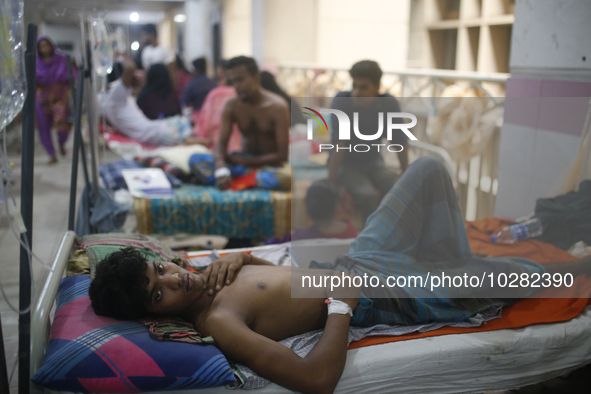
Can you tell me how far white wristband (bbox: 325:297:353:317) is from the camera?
1442 mm

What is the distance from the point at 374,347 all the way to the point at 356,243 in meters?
0.45

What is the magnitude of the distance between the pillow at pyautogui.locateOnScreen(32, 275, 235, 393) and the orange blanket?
473 mm

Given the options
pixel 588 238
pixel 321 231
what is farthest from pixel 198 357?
pixel 588 238

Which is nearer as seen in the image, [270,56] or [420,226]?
[420,226]

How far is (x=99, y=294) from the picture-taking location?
1339 mm

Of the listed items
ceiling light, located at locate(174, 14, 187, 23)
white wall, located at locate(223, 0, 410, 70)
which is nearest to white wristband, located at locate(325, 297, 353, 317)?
white wall, located at locate(223, 0, 410, 70)

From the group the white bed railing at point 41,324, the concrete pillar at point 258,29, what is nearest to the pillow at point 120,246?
the white bed railing at point 41,324

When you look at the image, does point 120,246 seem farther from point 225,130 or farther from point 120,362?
point 225,130

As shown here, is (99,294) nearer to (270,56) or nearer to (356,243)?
(356,243)

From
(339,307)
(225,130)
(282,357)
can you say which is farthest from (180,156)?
(282,357)

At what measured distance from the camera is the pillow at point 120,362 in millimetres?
1196

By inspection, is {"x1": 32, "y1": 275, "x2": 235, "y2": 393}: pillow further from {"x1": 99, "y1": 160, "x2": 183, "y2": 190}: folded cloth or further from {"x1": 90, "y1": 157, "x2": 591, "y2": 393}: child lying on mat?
{"x1": 99, "y1": 160, "x2": 183, "y2": 190}: folded cloth

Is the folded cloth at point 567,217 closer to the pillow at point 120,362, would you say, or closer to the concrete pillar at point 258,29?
the pillow at point 120,362

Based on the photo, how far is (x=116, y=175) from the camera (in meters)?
2.98
